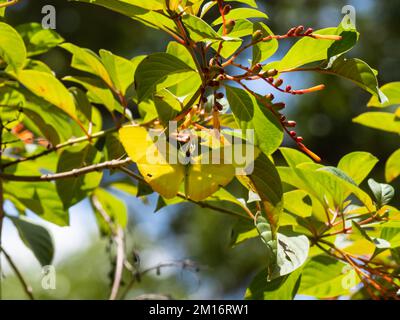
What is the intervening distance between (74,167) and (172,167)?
0.28 m

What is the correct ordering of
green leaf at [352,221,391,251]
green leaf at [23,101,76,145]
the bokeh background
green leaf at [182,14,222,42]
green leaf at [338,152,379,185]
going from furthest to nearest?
the bokeh background, green leaf at [23,101,76,145], green leaf at [338,152,379,185], green leaf at [352,221,391,251], green leaf at [182,14,222,42]

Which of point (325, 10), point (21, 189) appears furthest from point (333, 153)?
point (21, 189)

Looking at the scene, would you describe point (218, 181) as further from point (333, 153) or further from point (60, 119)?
point (333, 153)

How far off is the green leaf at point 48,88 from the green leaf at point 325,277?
389 millimetres

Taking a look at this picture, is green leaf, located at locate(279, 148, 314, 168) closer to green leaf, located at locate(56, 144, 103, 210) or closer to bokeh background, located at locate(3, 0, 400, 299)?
green leaf, located at locate(56, 144, 103, 210)

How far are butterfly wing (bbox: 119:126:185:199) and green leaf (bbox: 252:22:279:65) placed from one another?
13 centimetres

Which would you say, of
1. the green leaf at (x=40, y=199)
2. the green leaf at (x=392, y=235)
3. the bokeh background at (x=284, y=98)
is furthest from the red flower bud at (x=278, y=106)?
the bokeh background at (x=284, y=98)

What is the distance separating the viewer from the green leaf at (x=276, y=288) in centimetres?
81

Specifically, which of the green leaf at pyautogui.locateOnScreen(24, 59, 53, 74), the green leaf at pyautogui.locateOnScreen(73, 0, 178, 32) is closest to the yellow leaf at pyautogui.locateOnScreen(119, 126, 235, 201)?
the green leaf at pyautogui.locateOnScreen(73, 0, 178, 32)

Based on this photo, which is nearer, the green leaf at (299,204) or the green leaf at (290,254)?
the green leaf at (290,254)

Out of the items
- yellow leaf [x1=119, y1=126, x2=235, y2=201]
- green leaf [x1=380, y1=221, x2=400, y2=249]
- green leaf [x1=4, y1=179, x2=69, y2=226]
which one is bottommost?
green leaf [x1=4, y1=179, x2=69, y2=226]

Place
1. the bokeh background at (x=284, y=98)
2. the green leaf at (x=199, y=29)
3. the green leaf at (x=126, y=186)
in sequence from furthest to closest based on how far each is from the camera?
the bokeh background at (x=284, y=98)
the green leaf at (x=126, y=186)
the green leaf at (x=199, y=29)

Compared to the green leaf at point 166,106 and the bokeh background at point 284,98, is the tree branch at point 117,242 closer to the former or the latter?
the green leaf at point 166,106

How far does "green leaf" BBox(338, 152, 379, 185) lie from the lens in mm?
820
